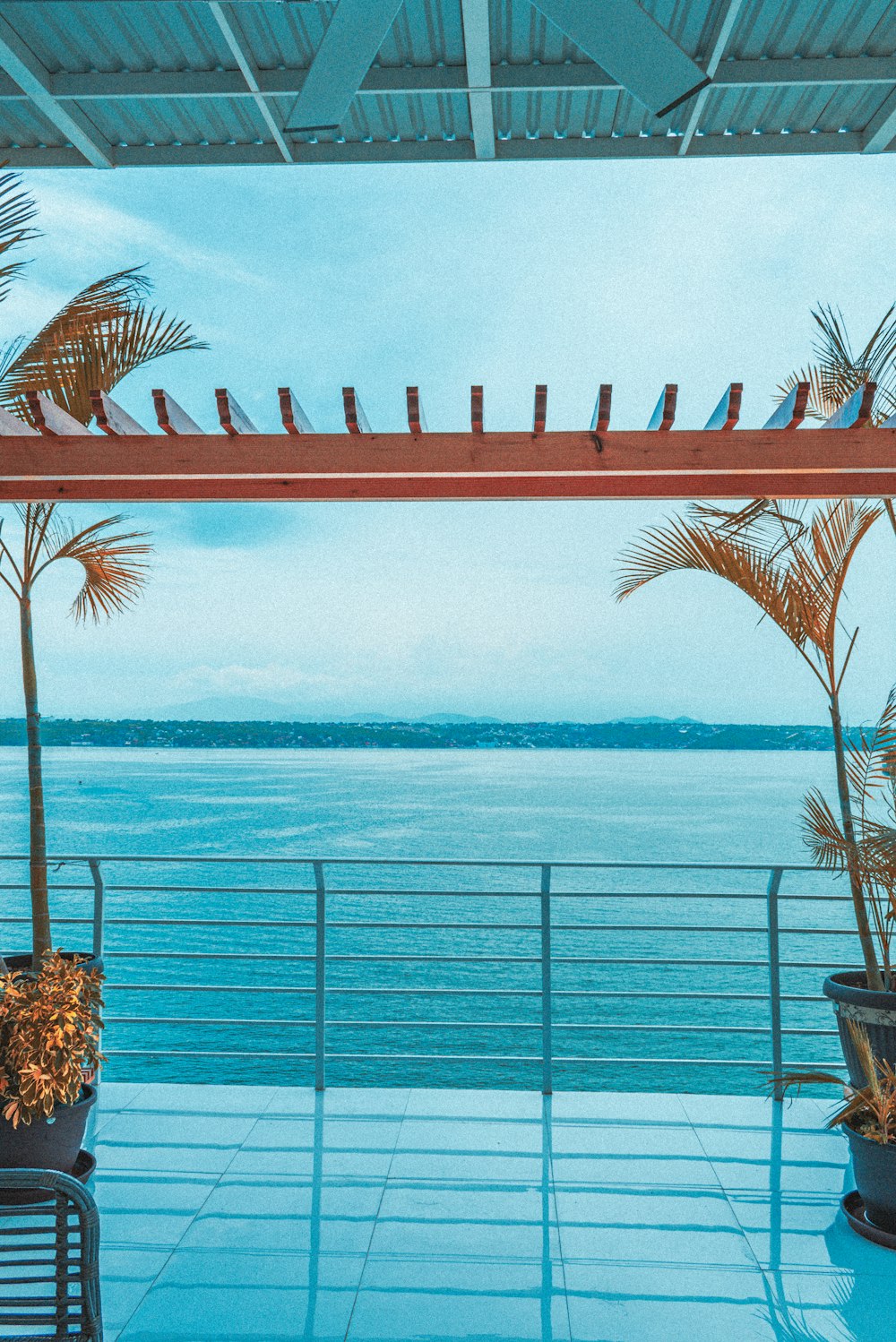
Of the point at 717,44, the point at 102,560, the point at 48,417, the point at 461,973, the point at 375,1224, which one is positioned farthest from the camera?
the point at 461,973

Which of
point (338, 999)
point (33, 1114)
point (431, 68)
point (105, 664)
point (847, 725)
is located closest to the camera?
point (33, 1114)

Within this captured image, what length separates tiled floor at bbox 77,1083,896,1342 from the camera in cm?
268

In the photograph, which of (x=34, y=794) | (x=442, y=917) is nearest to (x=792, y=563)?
(x=34, y=794)

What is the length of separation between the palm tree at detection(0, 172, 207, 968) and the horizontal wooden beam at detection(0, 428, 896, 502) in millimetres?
1412

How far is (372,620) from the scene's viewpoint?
33875mm

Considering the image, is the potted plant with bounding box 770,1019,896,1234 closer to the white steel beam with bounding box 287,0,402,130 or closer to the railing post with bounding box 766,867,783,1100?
the railing post with bounding box 766,867,783,1100

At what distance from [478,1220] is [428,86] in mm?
4193

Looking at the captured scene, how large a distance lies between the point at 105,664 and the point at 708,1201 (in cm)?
2671

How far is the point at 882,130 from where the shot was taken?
4258mm

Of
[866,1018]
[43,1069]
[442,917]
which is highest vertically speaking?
[866,1018]

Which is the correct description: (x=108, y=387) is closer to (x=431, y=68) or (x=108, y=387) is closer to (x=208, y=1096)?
(x=431, y=68)

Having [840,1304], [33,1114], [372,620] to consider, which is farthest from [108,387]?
[372,620]

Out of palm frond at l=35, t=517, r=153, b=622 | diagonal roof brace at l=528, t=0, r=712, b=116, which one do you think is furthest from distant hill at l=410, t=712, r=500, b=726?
diagonal roof brace at l=528, t=0, r=712, b=116

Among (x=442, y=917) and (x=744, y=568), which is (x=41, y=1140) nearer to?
(x=744, y=568)
